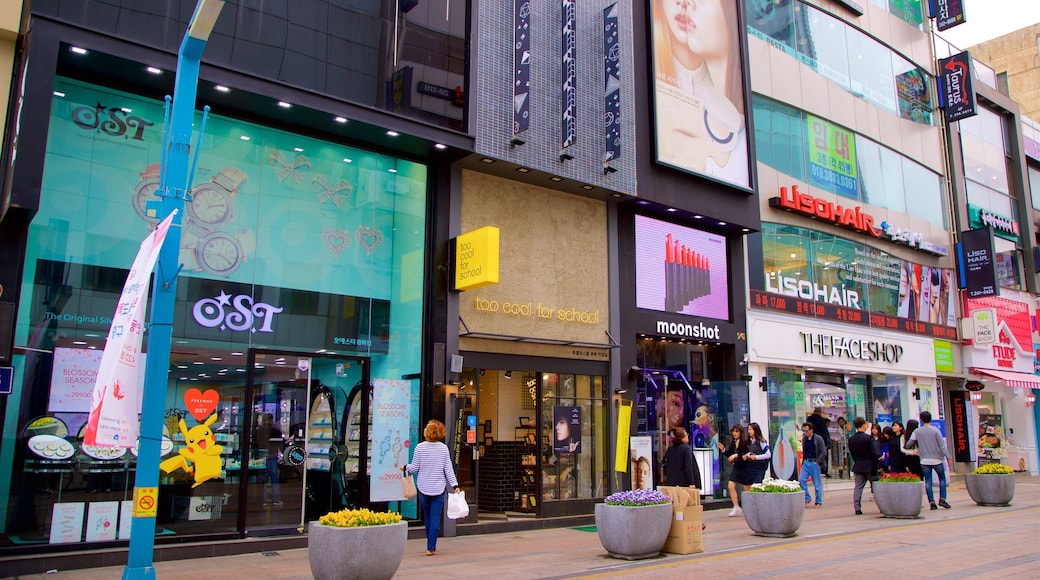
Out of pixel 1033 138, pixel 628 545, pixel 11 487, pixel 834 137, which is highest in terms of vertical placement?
pixel 1033 138

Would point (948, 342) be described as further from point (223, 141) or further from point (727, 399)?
point (223, 141)

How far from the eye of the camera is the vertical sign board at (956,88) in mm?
27906

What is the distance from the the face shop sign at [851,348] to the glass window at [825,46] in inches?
326

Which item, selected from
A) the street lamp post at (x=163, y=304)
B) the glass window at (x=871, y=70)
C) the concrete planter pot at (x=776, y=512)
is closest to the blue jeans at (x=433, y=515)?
the street lamp post at (x=163, y=304)

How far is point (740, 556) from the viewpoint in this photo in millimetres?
10148

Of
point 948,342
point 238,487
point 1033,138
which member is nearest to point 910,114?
point 948,342

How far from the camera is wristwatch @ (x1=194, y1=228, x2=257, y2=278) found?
37.3 feet

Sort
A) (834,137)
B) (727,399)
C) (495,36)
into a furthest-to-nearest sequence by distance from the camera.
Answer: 1. (834,137)
2. (727,399)
3. (495,36)

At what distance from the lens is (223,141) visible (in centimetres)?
1177

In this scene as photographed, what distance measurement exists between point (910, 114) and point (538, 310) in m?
19.7

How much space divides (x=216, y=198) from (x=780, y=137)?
16057 mm

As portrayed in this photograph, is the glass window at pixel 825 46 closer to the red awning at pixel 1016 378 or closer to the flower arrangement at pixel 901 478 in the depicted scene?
the red awning at pixel 1016 378

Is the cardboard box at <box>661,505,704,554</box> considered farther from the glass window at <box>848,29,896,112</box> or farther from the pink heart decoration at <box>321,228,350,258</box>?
the glass window at <box>848,29,896,112</box>

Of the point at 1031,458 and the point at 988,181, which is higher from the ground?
the point at 988,181
